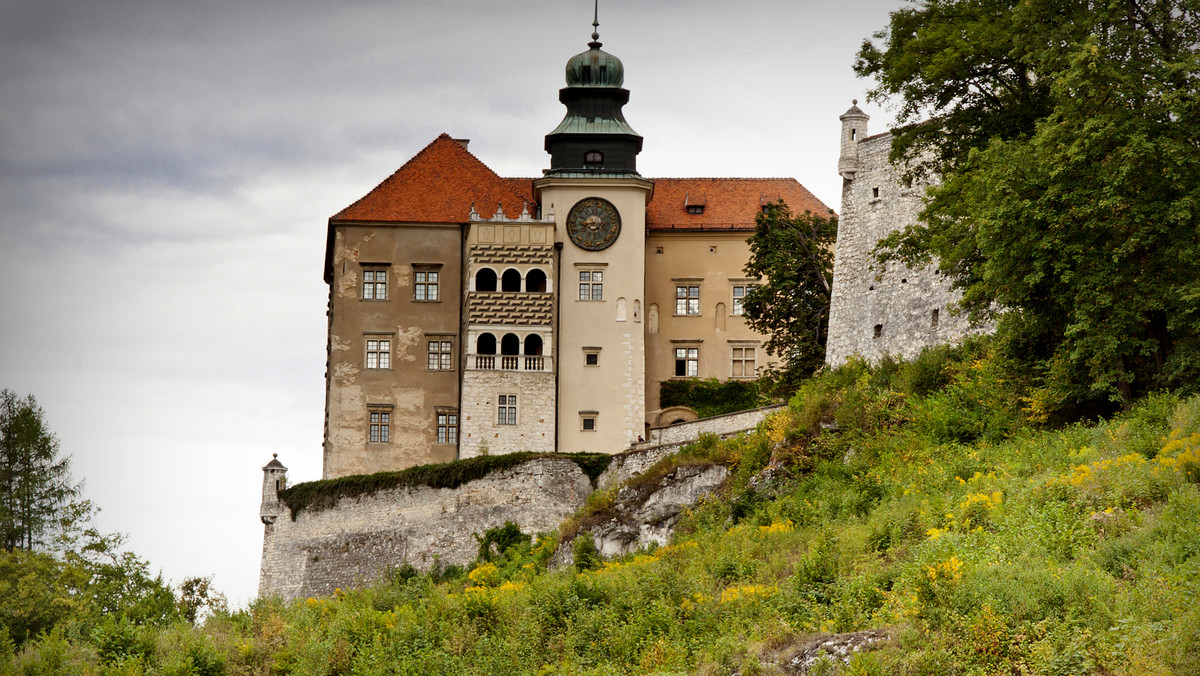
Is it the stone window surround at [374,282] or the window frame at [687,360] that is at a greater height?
the stone window surround at [374,282]

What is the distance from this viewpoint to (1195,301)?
26.3 metres

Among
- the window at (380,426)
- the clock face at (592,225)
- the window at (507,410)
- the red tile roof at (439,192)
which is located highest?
the red tile roof at (439,192)

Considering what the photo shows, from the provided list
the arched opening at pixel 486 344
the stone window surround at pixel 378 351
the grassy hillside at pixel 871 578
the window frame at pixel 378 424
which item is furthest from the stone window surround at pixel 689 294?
the grassy hillside at pixel 871 578

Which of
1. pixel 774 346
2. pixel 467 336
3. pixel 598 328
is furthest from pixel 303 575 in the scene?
pixel 774 346

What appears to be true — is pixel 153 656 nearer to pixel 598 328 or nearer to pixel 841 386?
pixel 841 386

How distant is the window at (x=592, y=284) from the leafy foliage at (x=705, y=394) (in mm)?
4430

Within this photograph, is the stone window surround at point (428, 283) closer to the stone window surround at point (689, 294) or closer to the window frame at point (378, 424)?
the window frame at point (378, 424)

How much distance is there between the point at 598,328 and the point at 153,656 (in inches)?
1040

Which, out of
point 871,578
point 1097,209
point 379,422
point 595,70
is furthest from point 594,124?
point 871,578

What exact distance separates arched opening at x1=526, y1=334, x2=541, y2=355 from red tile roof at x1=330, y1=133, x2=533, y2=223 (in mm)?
4744

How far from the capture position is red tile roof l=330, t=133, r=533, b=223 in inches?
2087

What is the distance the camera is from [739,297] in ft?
183

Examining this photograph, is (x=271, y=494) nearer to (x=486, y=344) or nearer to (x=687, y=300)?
(x=486, y=344)

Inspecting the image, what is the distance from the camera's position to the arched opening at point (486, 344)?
50.9 metres
